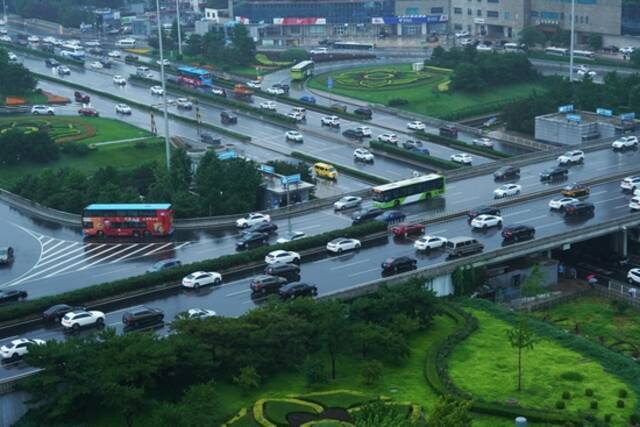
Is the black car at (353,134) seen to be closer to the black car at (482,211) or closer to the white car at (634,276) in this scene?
the black car at (482,211)

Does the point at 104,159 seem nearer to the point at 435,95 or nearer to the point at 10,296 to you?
the point at 10,296

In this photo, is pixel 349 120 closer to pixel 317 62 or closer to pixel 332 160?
pixel 332 160

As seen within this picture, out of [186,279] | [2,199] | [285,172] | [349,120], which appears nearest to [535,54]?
[349,120]

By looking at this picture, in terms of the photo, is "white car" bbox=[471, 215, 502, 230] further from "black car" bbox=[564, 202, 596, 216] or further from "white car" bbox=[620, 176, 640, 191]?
"white car" bbox=[620, 176, 640, 191]

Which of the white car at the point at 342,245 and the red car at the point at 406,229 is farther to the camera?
the red car at the point at 406,229

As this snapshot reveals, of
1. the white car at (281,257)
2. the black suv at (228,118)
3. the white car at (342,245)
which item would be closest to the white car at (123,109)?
the black suv at (228,118)

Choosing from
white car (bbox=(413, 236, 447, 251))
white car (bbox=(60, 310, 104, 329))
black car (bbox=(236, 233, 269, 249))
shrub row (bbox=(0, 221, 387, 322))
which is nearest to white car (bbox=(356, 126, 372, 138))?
shrub row (bbox=(0, 221, 387, 322))
